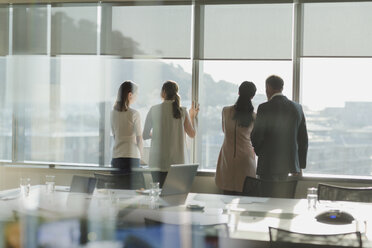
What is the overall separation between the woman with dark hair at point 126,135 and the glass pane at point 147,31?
4.07 ft

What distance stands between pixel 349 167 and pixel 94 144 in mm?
2918

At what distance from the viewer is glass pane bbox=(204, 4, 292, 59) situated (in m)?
5.44

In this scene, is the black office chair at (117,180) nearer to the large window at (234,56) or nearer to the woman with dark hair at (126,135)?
the woman with dark hair at (126,135)

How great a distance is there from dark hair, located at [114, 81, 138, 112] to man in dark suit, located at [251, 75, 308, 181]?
1.16 metres

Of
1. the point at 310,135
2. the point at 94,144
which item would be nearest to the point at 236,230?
the point at 310,135

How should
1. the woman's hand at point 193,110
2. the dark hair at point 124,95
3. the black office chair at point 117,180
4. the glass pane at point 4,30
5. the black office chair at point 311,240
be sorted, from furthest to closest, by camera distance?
the glass pane at point 4,30, the woman's hand at point 193,110, the dark hair at point 124,95, the black office chair at point 117,180, the black office chair at point 311,240

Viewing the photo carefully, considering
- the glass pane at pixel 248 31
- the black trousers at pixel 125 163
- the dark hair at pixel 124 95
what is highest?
the glass pane at pixel 248 31

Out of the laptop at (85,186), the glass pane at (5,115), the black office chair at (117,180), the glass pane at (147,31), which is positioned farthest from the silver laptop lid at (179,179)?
the glass pane at (5,115)

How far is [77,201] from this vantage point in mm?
3512

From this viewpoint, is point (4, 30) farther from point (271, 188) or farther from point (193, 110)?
point (271, 188)

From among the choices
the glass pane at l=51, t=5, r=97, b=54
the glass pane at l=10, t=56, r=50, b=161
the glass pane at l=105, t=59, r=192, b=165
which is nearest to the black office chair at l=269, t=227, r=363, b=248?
the glass pane at l=105, t=59, r=192, b=165

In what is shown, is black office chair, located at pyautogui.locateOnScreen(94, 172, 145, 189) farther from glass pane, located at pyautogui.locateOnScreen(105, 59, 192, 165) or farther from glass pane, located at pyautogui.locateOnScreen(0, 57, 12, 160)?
glass pane, located at pyautogui.locateOnScreen(0, 57, 12, 160)

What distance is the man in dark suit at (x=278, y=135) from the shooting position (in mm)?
4328

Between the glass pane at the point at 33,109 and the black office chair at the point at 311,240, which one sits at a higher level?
the glass pane at the point at 33,109
